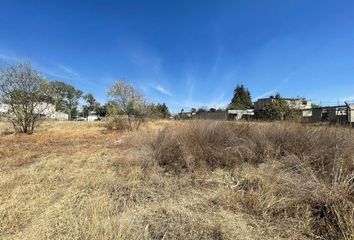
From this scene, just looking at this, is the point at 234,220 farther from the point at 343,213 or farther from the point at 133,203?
the point at 133,203

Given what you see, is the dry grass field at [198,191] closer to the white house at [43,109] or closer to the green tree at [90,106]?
the white house at [43,109]

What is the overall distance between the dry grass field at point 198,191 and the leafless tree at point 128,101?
14465mm

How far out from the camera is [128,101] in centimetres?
2039

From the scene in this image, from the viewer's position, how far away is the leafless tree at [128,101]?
20.3 m

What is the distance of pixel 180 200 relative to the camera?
332cm

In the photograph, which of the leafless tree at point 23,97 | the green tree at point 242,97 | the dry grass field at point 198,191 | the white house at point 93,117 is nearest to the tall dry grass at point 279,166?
the dry grass field at point 198,191

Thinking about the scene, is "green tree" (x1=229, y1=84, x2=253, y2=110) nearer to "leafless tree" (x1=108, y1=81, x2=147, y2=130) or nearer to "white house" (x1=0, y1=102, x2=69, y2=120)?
"leafless tree" (x1=108, y1=81, x2=147, y2=130)

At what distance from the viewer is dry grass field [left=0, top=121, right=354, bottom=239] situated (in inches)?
97.3

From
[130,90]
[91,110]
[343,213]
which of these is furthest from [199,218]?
[91,110]

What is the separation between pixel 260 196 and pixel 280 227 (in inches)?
24.1

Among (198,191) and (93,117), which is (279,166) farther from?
(93,117)

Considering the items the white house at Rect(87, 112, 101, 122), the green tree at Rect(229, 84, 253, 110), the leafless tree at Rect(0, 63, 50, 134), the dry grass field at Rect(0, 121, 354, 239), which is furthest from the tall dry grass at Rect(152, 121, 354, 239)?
the green tree at Rect(229, 84, 253, 110)

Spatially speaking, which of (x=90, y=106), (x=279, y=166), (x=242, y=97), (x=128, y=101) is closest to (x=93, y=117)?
(x=90, y=106)

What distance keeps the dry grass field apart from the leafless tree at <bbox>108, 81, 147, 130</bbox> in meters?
14.5
